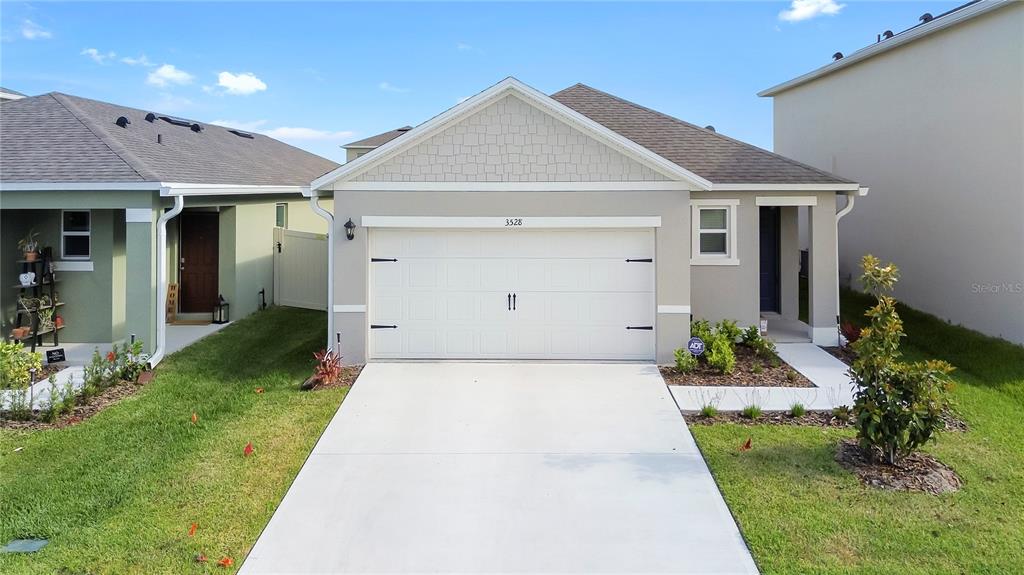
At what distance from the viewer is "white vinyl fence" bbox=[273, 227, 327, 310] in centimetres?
1577

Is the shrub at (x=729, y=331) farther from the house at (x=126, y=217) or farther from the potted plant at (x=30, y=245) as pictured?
the potted plant at (x=30, y=245)

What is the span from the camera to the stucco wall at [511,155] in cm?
1026

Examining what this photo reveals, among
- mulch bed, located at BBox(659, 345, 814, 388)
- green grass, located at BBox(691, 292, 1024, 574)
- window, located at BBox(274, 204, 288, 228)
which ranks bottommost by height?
green grass, located at BBox(691, 292, 1024, 574)

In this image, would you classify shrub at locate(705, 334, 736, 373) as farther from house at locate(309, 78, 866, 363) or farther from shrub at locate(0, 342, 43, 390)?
shrub at locate(0, 342, 43, 390)

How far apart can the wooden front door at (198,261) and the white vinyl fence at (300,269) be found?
2059 mm

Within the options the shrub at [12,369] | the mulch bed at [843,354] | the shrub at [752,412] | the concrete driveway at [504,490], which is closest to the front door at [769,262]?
the mulch bed at [843,354]

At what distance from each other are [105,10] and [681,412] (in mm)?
14301

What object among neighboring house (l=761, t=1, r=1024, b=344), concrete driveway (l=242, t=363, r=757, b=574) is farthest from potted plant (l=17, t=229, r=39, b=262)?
neighboring house (l=761, t=1, r=1024, b=344)

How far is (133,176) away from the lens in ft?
33.6

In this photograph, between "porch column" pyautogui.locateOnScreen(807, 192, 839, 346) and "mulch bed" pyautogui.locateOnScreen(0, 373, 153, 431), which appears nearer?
"mulch bed" pyautogui.locateOnScreen(0, 373, 153, 431)

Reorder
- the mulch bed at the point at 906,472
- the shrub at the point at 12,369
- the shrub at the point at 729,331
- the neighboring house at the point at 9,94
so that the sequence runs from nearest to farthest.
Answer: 1. the mulch bed at the point at 906,472
2. the shrub at the point at 12,369
3. the shrub at the point at 729,331
4. the neighboring house at the point at 9,94

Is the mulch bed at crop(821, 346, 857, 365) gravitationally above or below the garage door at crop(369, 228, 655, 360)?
below

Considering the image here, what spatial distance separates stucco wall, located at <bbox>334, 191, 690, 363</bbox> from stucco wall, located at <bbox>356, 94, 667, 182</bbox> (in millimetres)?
283

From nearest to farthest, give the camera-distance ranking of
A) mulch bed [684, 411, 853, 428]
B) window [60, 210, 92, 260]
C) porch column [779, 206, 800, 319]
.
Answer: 1. mulch bed [684, 411, 853, 428]
2. window [60, 210, 92, 260]
3. porch column [779, 206, 800, 319]
